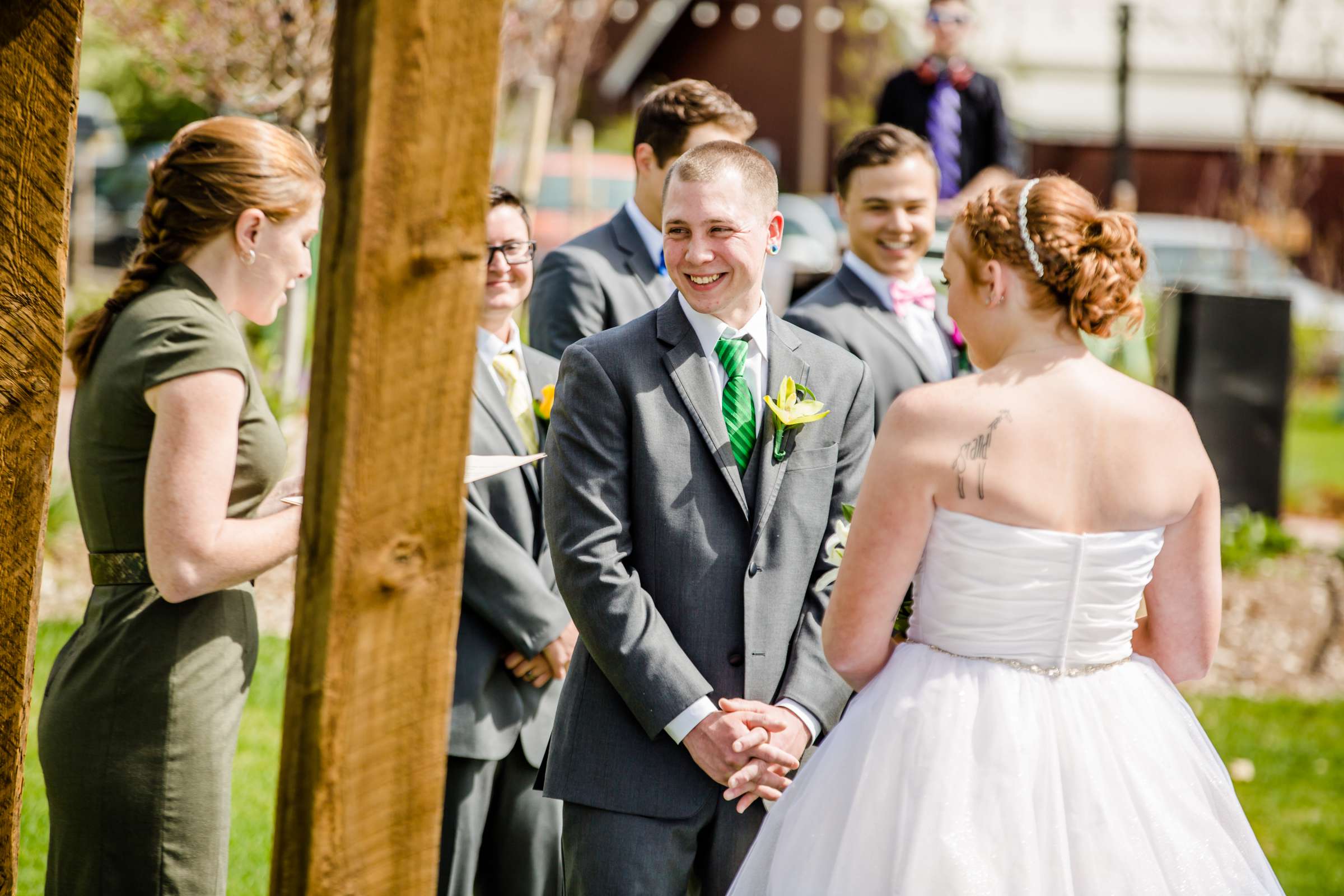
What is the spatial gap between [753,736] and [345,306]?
144cm

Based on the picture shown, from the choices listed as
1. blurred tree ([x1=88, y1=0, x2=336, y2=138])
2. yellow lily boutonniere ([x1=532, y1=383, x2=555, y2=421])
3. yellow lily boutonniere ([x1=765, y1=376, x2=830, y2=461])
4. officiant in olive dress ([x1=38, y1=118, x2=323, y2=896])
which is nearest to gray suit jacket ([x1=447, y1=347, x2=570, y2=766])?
yellow lily boutonniere ([x1=532, y1=383, x2=555, y2=421])

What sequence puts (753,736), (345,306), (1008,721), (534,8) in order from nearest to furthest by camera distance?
(345,306) < (1008,721) < (753,736) < (534,8)

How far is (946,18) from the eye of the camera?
25.4 feet

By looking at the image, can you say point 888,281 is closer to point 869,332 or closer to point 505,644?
point 869,332

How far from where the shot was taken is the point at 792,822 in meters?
2.70

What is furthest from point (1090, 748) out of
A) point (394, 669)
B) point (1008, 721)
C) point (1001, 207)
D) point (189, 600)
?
point (189, 600)

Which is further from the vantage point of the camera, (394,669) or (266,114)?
(266,114)

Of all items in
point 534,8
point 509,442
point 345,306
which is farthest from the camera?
point 534,8

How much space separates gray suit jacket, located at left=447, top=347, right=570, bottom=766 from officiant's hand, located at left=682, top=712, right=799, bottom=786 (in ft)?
2.42

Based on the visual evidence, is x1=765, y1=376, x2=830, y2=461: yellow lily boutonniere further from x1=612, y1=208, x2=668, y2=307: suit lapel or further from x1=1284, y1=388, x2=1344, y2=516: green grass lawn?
x1=1284, y1=388, x2=1344, y2=516: green grass lawn

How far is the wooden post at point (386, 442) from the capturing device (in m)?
1.93

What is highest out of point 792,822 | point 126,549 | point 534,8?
point 534,8

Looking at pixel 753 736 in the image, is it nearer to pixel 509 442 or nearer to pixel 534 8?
pixel 509 442

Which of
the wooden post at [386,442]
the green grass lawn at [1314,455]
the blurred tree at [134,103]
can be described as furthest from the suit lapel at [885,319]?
the blurred tree at [134,103]
